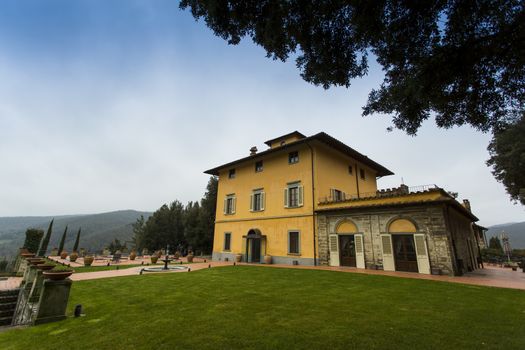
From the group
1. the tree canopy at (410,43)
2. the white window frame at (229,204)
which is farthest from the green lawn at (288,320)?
the white window frame at (229,204)

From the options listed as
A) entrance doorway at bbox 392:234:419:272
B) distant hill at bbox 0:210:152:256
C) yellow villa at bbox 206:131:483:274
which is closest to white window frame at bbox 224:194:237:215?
yellow villa at bbox 206:131:483:274

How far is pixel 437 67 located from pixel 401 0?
58.2 inches

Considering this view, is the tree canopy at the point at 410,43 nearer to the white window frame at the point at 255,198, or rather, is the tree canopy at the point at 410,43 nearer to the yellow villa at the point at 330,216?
the yellow villa at the point at 330,216

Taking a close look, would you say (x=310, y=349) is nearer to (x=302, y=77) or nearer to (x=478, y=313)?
(x=478, y=313)

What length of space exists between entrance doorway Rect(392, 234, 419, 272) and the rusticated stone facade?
2.41ft

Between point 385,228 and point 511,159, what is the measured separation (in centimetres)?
1301

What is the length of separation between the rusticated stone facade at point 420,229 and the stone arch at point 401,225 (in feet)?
0.25

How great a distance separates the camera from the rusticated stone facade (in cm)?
1209

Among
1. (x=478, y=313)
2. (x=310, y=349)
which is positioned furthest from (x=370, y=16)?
(x=478, y=313)

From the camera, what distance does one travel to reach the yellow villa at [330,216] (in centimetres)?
1281

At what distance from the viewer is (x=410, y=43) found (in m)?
4.80

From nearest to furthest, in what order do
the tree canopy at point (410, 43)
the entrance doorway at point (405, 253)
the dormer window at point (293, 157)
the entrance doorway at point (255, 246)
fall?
1. the tree canopy at point (410, 43)
2. the entrance doorway at point (405, 253)
3. the dormer window at point (293, 157)
4. the entrance doorway at point (255, 246)

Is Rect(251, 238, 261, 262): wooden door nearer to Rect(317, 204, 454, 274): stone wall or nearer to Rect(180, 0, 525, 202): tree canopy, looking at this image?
Rect(317, 204, 454, 274): stone wall

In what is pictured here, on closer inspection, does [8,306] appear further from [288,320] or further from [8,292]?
[288,320]
